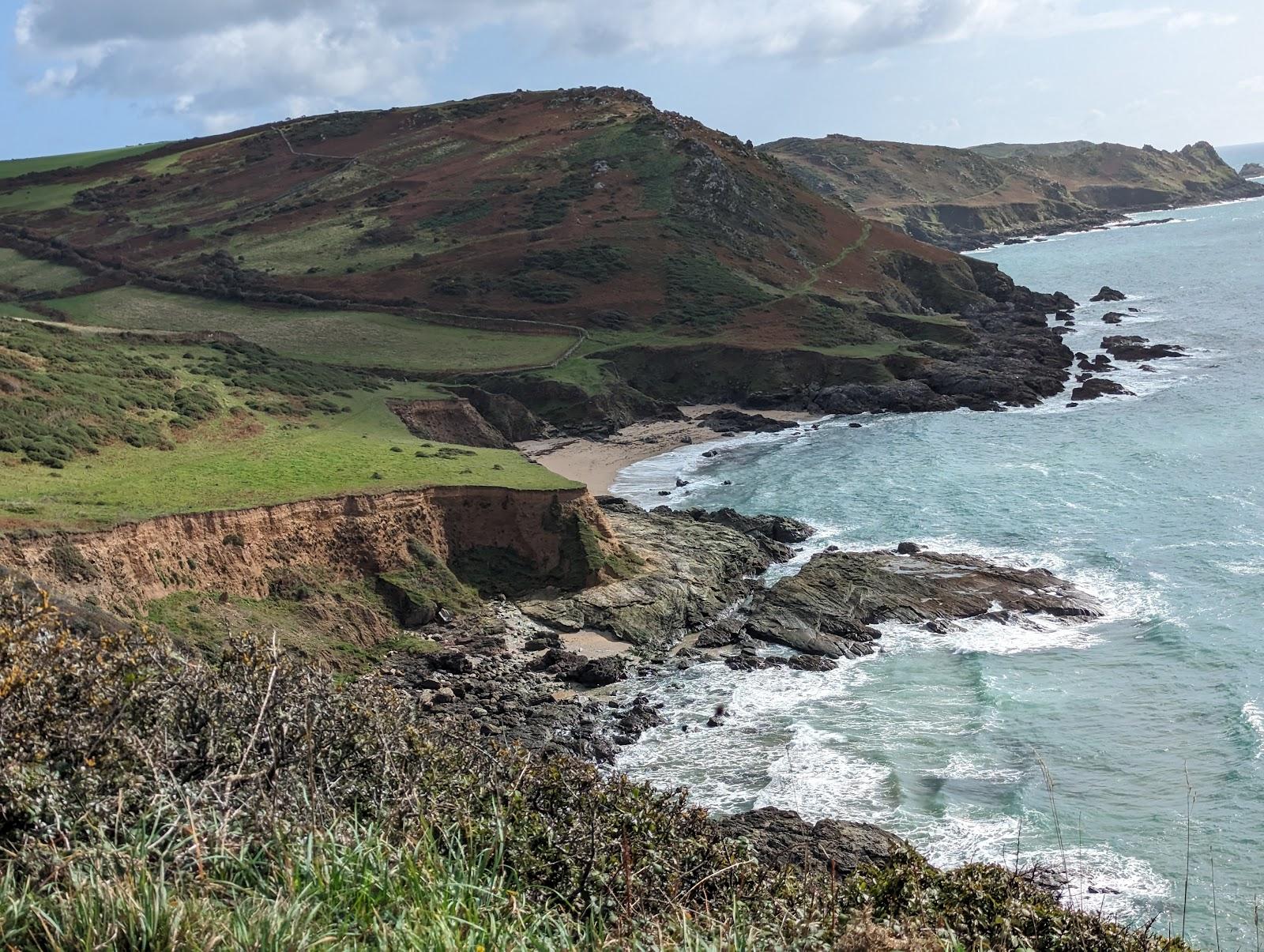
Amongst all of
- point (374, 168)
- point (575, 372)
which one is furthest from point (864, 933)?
point (374, 168)

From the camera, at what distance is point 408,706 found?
19.5m

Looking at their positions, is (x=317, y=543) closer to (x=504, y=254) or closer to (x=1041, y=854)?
(x=1041, y=854)

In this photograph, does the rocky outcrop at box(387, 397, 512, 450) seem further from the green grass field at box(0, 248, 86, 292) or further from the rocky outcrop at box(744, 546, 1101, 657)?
the green grass field at box(0, 248, 86, 292)

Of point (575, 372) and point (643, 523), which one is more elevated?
point (575, 372)

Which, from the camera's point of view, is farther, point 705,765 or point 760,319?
point 760,319

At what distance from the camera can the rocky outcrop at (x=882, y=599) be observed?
38.0 m

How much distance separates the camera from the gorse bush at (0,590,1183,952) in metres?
9.57

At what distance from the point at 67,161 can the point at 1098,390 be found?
12415 centimetres

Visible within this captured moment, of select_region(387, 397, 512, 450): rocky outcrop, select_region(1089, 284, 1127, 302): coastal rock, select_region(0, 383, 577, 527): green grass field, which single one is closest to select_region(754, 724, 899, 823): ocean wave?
select_region(0, 383, 577, 527): green grass field

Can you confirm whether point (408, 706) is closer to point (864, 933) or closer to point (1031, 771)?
point (864, 933)

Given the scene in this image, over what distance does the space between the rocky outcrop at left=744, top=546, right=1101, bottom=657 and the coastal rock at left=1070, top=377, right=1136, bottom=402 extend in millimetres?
32937

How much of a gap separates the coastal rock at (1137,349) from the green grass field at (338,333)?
129 ft

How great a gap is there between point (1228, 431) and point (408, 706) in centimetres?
5416

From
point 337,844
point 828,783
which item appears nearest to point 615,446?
point 828,783
